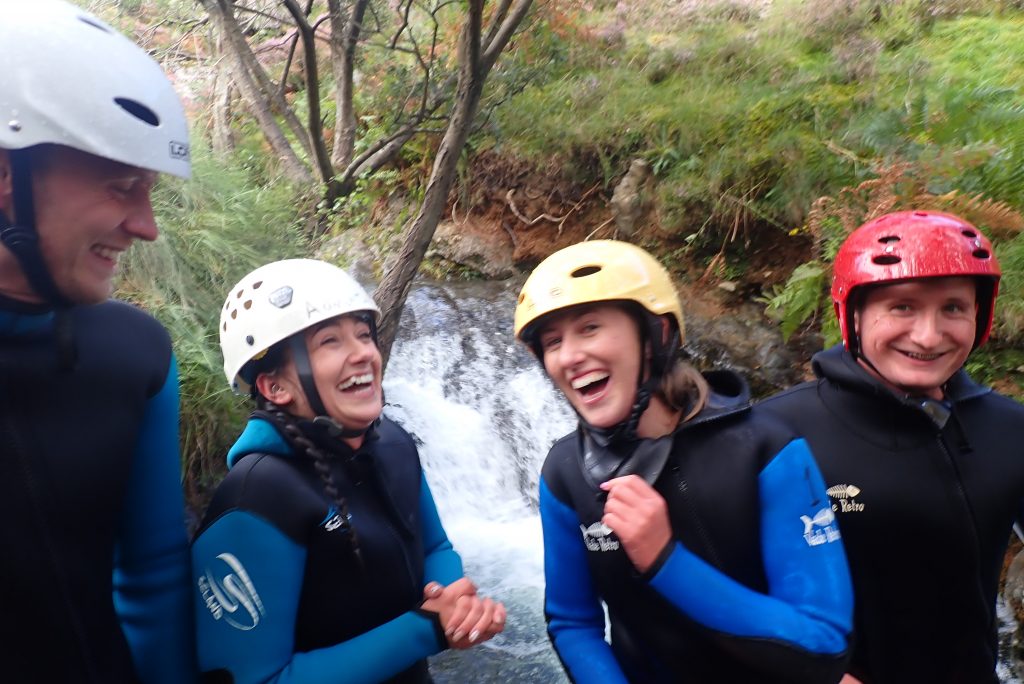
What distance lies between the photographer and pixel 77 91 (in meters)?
1.33

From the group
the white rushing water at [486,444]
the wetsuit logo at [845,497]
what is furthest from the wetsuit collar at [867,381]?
the white rushing water at [486,444]

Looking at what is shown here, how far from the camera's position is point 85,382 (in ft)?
4.87

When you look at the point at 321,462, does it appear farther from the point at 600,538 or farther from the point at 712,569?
the point at 712,569

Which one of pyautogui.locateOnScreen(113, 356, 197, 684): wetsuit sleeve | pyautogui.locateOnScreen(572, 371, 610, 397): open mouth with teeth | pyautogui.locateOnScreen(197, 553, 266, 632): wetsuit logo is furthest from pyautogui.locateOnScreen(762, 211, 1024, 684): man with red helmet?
pyautogui.locateOnScreen(113, 356, 197, 684): wetsuit sleeve

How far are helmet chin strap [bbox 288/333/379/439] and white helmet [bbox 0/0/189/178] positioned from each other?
572 mm

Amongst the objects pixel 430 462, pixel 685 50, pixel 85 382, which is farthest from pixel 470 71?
pixel 685 50

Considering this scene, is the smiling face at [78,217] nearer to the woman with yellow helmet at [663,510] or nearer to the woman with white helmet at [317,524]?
the woman with white helmet at [317,524]

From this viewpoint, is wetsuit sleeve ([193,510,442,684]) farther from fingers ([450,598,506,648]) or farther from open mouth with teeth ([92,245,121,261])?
open mouth with teeth ([92,245,121,261])

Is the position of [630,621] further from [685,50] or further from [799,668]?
[685,50]

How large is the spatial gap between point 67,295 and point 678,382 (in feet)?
4.55

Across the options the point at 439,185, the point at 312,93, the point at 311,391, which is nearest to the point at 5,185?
the point at 311,391

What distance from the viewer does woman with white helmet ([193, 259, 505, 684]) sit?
1599mm

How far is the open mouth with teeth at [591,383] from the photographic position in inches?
68.4

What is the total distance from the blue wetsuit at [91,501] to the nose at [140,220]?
0.72 feet
